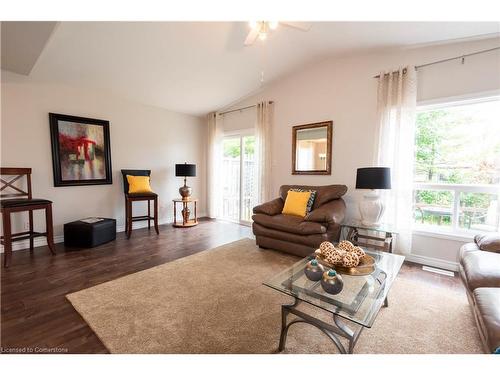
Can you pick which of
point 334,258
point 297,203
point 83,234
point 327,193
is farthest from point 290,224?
point 83,234

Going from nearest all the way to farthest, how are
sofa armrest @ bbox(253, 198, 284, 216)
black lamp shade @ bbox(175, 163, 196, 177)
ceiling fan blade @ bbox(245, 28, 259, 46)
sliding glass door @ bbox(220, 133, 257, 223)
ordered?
ceiling fan blade @ bbox(245, 28, 259, 46)
sofa armrest @ bbox(253, 198, 284, 216)
black lamp shade @ bbox(175, 163, 196, 177)
sliding glass door @ bbox(220, 133, 257, 223)

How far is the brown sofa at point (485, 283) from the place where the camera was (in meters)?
1.14

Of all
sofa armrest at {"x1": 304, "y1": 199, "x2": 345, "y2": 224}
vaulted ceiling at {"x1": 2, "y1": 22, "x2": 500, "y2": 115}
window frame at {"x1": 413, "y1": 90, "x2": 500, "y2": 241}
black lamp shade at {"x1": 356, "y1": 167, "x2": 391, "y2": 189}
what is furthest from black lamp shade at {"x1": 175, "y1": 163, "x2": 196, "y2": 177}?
window frame at {"x1": 413, "y1": 90, "x2": 500, "y2": 241}

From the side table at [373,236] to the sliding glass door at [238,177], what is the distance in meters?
2.04

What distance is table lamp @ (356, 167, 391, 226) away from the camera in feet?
8.98

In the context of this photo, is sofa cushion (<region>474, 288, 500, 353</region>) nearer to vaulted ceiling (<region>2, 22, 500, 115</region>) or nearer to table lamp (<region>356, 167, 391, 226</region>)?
table lamp (<region>356, 167, 391, 226</region>)

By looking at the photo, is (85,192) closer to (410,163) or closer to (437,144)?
(410,163)

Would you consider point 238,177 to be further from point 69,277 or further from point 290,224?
point 69,277

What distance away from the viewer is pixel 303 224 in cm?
288

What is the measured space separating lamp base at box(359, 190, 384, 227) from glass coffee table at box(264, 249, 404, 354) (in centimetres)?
114

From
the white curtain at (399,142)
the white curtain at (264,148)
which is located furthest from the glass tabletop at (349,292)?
the white curtain at (264,148)

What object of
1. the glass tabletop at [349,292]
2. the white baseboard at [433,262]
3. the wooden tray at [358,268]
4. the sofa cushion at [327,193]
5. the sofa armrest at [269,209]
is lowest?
the white baseboard at [433,262]

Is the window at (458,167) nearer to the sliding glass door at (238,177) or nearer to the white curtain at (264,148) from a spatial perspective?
the white curtain at (264,148)

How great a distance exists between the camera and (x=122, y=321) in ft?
5.52
